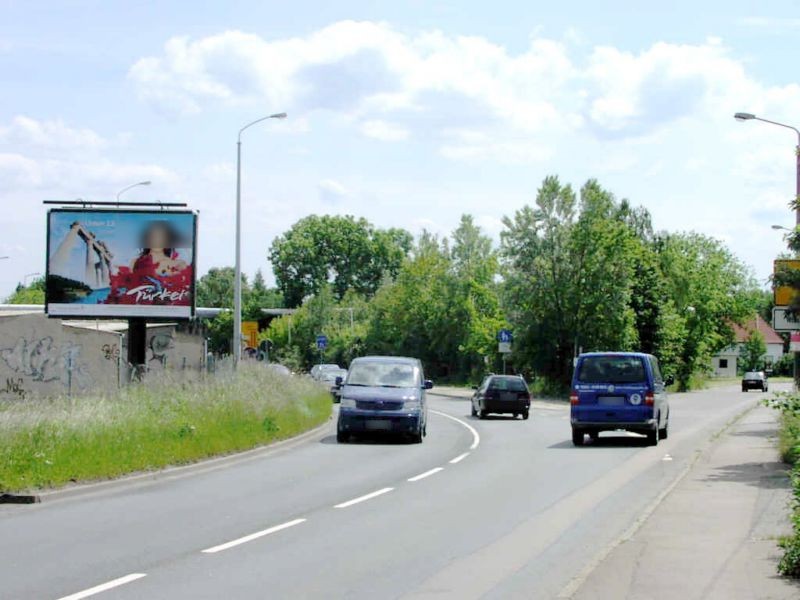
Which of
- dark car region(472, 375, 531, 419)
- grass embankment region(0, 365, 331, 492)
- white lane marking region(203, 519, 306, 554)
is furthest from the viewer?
dark car region(472, 375, 531, 419)

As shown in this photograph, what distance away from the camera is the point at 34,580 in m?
8.59

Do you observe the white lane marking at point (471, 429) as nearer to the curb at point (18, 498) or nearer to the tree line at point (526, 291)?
the curb at point (18, 498)

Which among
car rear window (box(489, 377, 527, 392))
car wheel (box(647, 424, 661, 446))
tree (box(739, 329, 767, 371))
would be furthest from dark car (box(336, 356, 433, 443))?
tree (box(739, 329, 767, 371))

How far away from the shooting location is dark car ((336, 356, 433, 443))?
2419 cm

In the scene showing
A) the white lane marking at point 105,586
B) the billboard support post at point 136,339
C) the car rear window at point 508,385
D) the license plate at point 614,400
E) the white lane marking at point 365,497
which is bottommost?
the white lane marking at point 365,497

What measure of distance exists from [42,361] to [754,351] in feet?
332

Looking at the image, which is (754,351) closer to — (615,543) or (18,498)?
(18,498)

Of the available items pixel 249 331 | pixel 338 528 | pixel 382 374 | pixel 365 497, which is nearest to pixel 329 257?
pixel 249 331

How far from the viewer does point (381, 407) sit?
24266 millimetres

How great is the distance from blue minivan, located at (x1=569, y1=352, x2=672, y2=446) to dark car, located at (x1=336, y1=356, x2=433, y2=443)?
3535 mm

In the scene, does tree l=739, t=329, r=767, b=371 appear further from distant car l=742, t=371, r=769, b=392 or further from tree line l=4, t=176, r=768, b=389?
distant car l=742, t=371, r=769, b=392

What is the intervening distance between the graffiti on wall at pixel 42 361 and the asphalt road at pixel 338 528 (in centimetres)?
1779

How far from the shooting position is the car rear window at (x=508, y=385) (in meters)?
36.8

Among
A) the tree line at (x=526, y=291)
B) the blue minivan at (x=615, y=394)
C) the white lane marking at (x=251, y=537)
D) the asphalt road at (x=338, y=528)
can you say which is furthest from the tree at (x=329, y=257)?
the white lane marking at (x=251, y=537)
